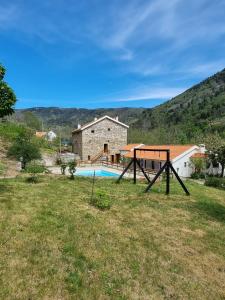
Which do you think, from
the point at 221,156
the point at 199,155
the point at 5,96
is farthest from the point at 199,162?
the point at 5,96

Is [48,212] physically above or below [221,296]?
above

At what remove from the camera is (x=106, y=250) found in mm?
9164

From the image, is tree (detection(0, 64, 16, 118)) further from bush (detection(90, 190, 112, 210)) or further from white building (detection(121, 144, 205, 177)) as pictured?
white building (detection(121, 144, 205, 177))

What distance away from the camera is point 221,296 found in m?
7.45

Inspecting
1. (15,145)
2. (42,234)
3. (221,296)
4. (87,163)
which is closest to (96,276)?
(42,234)

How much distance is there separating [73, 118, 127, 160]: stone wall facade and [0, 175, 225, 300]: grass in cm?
3745

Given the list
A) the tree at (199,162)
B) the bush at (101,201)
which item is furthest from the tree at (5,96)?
the tree at (199,162)

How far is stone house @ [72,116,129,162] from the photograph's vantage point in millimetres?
52219

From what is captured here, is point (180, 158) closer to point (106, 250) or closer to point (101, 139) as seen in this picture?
point (101, 139)

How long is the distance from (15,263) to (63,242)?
1909 mm

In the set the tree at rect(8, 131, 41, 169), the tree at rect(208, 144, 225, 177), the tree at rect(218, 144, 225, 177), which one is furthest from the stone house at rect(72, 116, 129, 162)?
the tree at rect(8, 131, 41, 169)

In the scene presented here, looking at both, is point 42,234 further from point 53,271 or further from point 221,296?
point 221,296

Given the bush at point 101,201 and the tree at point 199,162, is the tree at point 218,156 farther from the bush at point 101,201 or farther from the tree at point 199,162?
the bush at point 101,201

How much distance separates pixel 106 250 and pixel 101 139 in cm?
4470
